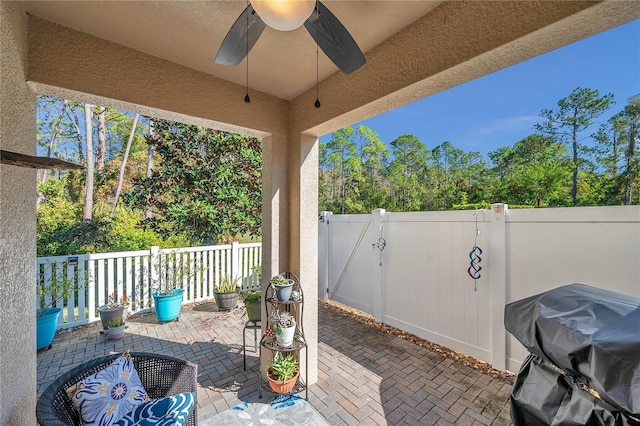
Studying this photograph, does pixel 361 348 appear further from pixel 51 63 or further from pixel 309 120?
pixel 51 63

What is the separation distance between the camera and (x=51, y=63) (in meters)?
1.64

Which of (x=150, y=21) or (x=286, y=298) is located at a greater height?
(x=150, y=21)

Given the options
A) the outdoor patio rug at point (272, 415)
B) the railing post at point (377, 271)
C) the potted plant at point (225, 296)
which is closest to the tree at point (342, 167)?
the railing post at point (377, 271)

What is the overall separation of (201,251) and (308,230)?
3.38m

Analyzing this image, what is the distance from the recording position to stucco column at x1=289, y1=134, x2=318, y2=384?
2.62 meters

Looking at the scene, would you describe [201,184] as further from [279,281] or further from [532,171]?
[532,171]

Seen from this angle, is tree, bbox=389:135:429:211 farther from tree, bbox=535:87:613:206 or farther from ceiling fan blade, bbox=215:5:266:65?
ceiling fan blade, bbox=215:5:266:65

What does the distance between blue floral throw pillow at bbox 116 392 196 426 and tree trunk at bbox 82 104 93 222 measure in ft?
24.8

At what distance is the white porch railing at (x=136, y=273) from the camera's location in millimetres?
3896

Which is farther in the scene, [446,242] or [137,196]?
[137,196]

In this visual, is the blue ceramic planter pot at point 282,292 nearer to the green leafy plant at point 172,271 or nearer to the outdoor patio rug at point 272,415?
the outdoor patio rug at point 272,415

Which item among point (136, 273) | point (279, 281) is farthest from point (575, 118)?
point (136, 273)

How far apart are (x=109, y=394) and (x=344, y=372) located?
83.5 inches

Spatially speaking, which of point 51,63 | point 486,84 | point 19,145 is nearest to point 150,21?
point 51,63
